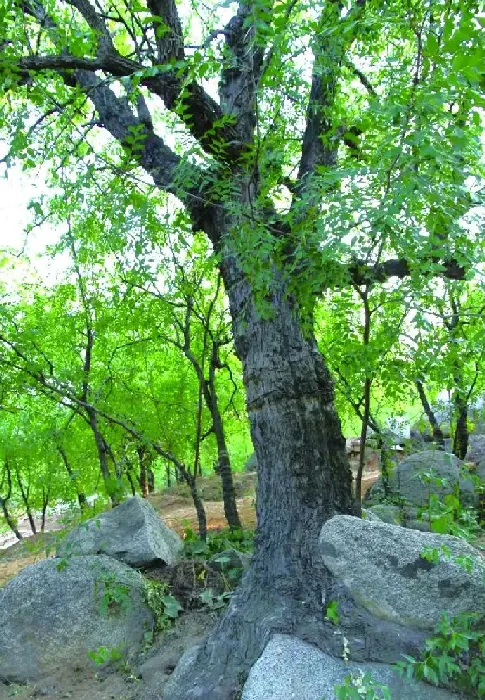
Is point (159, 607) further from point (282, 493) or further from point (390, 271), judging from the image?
point (390, 271)

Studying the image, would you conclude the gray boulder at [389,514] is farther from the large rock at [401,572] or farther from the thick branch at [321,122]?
the thick branch at [321,122]

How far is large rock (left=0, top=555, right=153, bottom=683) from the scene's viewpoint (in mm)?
5348

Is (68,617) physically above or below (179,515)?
above

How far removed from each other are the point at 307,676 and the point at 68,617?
270cm

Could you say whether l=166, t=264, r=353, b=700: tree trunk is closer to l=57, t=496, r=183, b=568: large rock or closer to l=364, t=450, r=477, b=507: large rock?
l=57, t=496, r=183, b=568: large rock

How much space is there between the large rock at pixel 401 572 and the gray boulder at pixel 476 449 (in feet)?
39.4

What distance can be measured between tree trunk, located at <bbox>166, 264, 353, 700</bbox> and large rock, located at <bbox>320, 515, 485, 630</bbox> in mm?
198

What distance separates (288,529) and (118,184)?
2.64 meters

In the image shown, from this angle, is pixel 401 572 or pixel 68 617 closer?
pixel 401 572

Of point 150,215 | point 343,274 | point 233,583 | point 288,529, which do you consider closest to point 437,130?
point 343,274

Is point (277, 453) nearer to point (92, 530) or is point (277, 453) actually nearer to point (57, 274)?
point (92, 530)

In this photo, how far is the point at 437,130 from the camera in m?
2.37

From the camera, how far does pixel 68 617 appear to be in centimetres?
558

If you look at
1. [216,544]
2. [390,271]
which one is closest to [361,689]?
[390,271]
